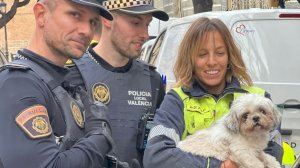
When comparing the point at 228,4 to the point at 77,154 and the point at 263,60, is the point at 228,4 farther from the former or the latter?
the point at 77,154

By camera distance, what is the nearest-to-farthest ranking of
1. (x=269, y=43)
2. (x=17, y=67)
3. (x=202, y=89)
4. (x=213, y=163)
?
(x=17, y=67) < (x=213, y=163) < (x=202, y=89) < (x=269, y=43)

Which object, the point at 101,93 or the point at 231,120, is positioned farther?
the point at 101,93

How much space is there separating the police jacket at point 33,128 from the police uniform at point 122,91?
3.23 feet

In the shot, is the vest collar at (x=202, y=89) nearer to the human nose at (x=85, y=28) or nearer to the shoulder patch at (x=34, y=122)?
the human nose at (x=85, y=28)

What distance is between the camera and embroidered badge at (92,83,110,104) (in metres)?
3.47

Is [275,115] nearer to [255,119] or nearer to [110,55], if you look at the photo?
[255,119]

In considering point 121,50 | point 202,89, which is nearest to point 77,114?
point 202,89

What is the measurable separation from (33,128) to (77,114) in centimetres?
27

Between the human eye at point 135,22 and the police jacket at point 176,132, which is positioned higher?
the human eye at point 135,22

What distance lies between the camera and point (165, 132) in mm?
3018

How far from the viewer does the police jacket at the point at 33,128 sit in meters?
2.22

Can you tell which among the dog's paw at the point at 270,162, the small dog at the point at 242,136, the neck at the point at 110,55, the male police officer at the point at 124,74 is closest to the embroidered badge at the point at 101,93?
the male police officer at the point at 124,74

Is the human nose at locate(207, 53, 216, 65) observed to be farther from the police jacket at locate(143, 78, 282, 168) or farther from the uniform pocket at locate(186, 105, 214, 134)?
the uniform pocket at locate(186, 105, 214, 134)

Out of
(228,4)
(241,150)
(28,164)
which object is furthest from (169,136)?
(228,4)
